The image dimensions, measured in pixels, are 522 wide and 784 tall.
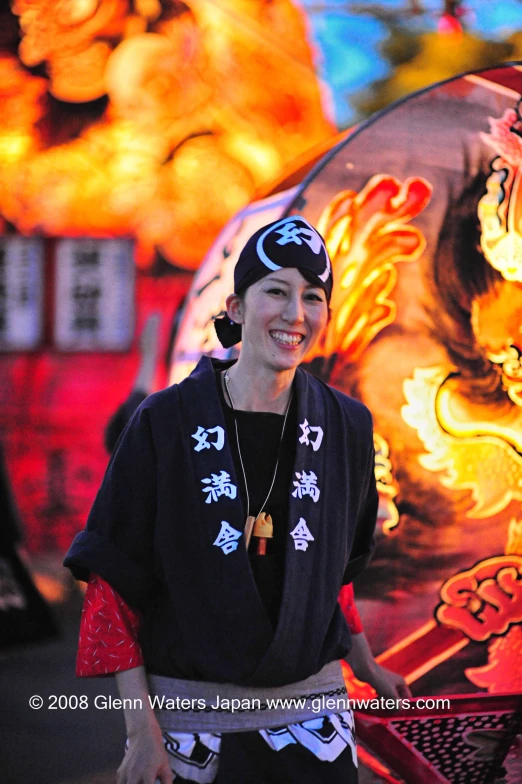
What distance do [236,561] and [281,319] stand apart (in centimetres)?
38

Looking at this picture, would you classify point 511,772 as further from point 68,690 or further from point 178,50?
point 178,50

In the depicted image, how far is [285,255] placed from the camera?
4.71 feet

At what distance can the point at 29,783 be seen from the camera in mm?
2598

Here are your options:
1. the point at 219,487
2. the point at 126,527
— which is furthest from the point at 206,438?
the point at 126,527

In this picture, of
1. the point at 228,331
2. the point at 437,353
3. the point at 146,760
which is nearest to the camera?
the point at 146,760

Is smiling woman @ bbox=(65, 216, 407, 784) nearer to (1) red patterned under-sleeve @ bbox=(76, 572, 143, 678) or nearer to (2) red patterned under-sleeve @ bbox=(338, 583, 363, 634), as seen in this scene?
(1) red patterned under-sleeve @ bbox=(76, 572, 143, 678)

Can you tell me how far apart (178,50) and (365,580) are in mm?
1971

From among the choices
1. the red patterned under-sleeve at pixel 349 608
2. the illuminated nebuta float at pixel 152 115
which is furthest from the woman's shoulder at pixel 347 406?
the illuminated nebuta float at pixel 152 115

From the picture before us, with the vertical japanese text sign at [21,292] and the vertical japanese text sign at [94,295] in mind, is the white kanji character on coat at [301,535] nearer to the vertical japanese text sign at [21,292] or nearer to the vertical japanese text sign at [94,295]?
the vertical japanese text sign at [94,295]

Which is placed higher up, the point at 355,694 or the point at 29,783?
the point at 355,694

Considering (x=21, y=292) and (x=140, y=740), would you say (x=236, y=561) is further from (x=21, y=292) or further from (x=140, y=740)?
(x=21, y=292)

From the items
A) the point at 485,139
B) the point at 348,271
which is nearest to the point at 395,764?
the point at 348,271

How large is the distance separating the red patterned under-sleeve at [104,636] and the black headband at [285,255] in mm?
530

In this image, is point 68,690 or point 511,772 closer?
point 511,772
